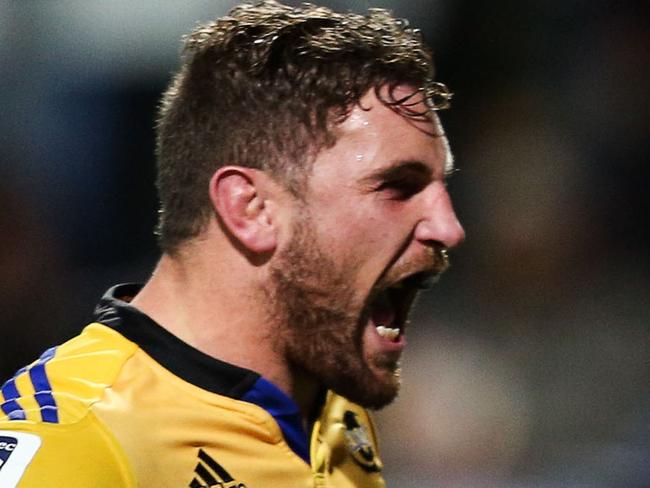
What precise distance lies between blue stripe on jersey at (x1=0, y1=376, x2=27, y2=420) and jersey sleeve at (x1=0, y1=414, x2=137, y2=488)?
28mm

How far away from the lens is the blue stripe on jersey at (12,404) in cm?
187

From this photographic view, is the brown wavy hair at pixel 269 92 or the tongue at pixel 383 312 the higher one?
the brown wavy hair at pixel 269 92

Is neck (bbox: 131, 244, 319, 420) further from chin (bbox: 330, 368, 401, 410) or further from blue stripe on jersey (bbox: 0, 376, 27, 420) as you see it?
blue stripe on jersey (bbox: 0, 376, 27, 420)

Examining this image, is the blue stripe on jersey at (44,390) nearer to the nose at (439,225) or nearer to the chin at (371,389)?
the chin at (371,389)

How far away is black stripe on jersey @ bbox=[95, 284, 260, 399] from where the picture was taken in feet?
6.57

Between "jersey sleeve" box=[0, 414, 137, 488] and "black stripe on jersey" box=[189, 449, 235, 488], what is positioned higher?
"jersey sleeve" box=[0, 414, 137, 488]

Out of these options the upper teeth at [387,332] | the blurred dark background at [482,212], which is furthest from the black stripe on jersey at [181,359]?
the blurred dark background at [482,212]

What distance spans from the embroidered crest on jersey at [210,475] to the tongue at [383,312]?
45 cm

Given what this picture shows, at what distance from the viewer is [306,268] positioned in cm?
207

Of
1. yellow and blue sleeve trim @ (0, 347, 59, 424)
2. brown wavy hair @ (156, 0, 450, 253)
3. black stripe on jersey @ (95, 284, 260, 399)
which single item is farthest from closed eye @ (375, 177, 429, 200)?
yellow and blue sleeve trim @ (0, 347, 59, 424)

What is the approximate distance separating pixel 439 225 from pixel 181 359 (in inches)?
19.3

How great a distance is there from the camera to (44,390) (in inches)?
75.9

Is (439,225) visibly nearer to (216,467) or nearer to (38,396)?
(216,467)

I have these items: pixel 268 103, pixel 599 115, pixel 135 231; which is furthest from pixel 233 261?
pixel 599 115
